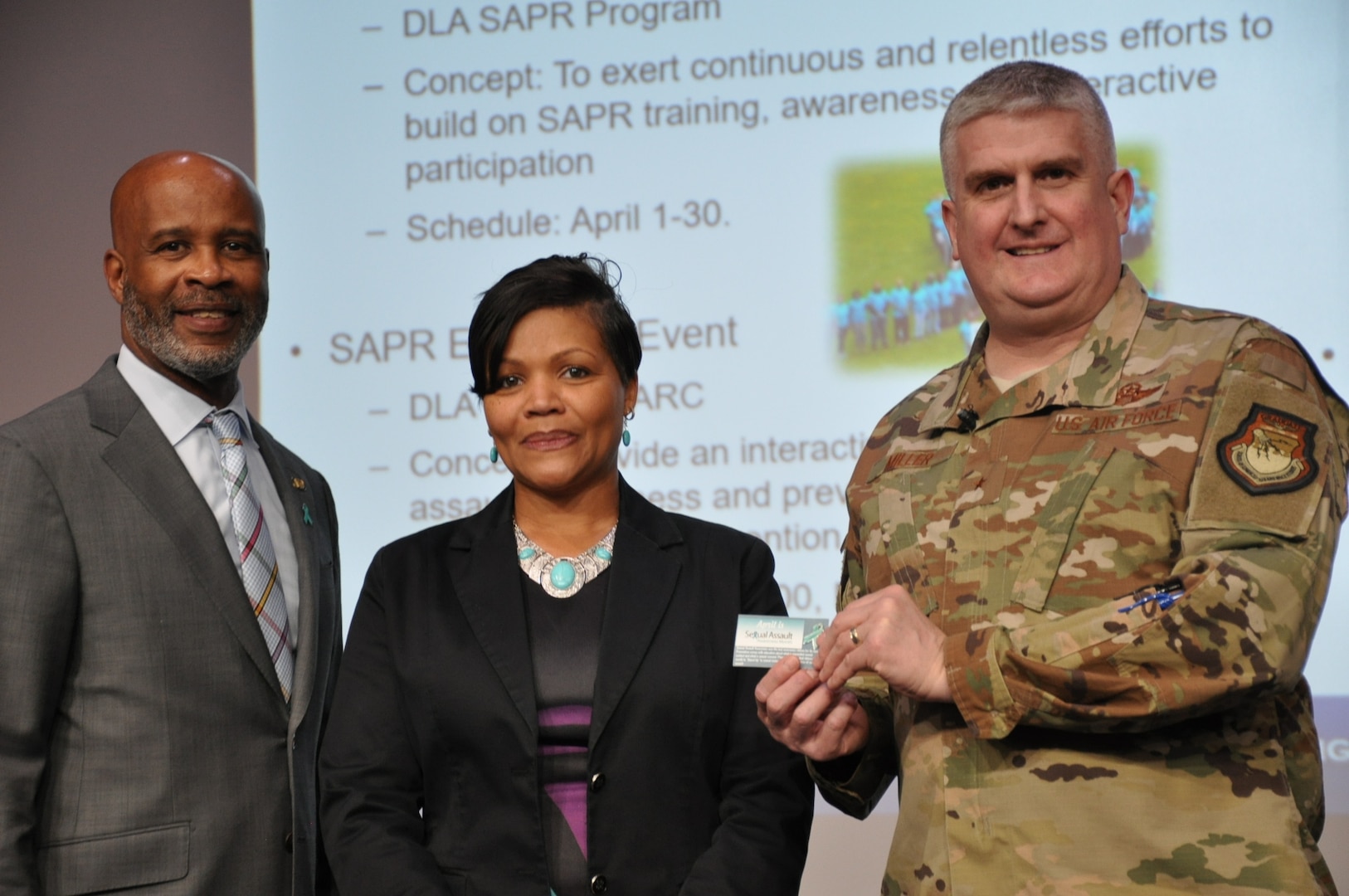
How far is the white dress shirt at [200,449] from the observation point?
265 cm

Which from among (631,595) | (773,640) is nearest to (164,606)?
(631,595)

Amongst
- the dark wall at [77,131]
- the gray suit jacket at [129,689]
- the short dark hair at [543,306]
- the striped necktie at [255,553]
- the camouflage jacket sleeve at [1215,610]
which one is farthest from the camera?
the dark wall at [77,131]

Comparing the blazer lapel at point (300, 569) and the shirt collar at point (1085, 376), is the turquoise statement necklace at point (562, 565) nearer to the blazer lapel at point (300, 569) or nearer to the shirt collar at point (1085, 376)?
the blazer lapel at point (300, 569)

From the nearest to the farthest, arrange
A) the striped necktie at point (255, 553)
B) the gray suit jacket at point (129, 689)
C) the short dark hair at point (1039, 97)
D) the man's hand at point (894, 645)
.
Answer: the man's hand at point (894, 645), the short dark hair at point (1039, 97), the gray suit jacket at point (129, 689), the striped necktie at point (255, 553)

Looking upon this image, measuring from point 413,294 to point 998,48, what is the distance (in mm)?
2073

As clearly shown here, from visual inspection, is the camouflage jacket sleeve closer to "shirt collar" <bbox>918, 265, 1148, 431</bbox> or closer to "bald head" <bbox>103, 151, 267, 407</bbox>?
"shirt collar" <bbox>918, 265, 1148, 431</bbox>

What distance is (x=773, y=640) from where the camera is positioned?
213cm

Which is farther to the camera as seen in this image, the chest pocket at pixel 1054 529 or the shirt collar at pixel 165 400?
the shirt collar at pixel 165 400

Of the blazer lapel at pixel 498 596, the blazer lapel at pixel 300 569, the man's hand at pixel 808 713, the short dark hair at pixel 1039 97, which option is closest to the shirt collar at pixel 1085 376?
the short dark hair at pixel 1039 97

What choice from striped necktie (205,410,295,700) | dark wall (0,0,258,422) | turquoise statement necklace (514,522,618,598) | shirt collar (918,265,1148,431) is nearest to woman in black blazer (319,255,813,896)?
turquoise statement necklace (514,522,618,598)

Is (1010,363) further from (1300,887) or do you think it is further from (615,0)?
(615,0)

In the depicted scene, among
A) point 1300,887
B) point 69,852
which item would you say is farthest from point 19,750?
point 1300,887

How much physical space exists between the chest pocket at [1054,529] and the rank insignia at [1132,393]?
0.08 m

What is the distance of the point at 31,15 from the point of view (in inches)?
192
